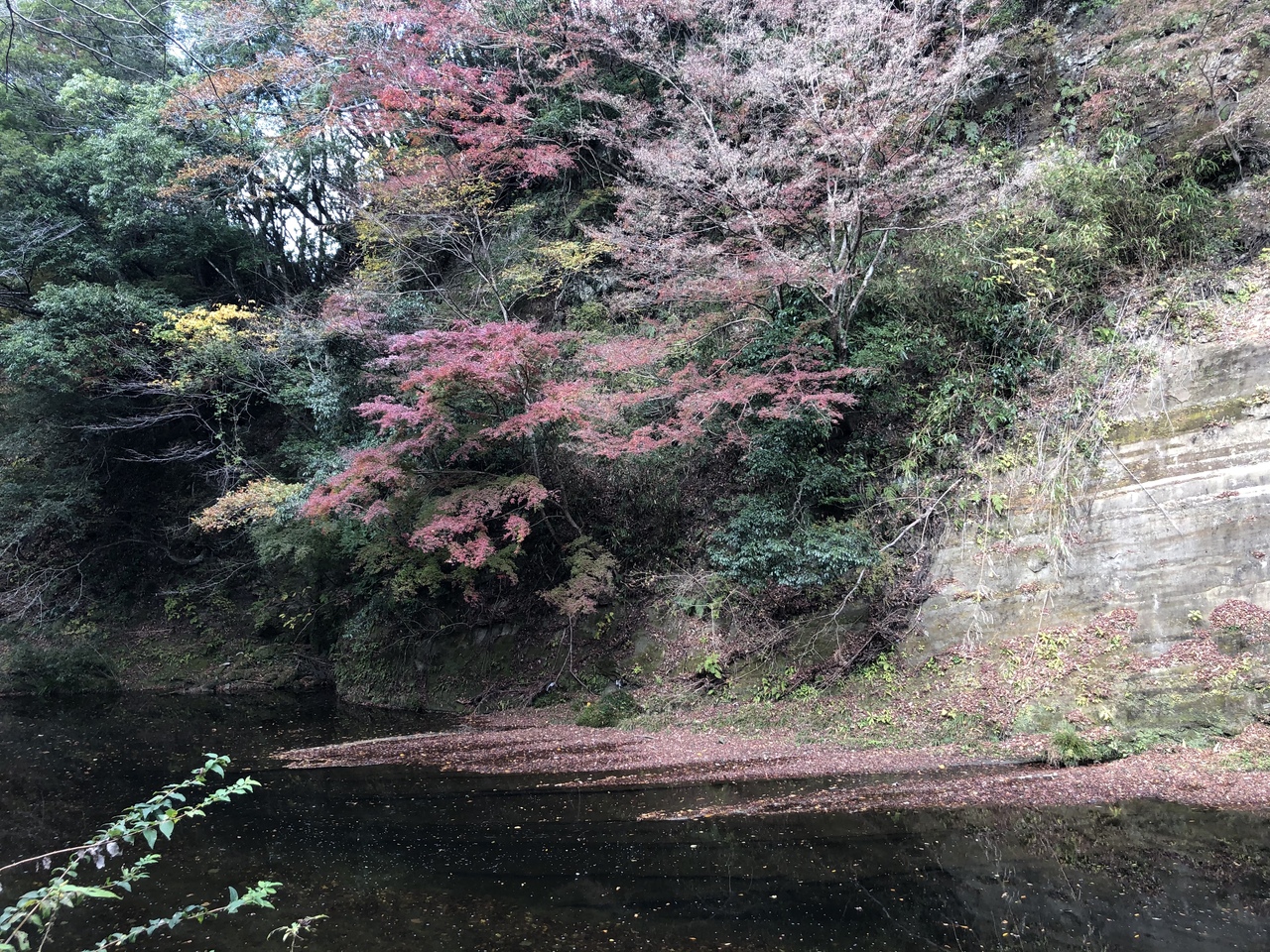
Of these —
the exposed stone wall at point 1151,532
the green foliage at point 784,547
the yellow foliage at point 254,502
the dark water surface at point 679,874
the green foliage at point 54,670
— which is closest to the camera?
the dark water surface at point 679,874

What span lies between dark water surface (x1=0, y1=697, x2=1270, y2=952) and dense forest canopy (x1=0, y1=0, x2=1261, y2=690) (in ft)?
12.4

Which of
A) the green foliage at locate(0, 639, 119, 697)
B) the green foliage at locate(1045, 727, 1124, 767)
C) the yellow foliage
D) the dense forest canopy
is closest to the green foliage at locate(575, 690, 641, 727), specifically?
the dense forest canopy

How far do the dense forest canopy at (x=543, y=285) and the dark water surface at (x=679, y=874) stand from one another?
12.4 feet

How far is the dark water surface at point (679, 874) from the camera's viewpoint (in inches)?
168

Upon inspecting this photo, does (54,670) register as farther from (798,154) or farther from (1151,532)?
(1151,532)

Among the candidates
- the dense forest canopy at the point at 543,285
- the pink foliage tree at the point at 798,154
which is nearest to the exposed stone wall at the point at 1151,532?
the dense forest canopy at the point at 543,285

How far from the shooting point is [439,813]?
6.84m

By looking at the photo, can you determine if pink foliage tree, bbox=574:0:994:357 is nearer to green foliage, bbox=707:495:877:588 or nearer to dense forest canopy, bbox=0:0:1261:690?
dense forest canopy, bbox=0:0:1261:690

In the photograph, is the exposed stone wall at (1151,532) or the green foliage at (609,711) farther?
the green foliage at (609,711)

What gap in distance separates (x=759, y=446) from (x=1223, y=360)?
5381mm

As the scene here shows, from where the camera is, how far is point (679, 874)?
516cm

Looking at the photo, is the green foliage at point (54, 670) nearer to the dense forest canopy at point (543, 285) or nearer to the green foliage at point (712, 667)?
the dense forest canopy at point (543, 285)

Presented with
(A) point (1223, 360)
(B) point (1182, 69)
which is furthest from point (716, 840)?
(B) point (1182, 69)

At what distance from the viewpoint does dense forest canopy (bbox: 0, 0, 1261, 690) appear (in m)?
9.35
